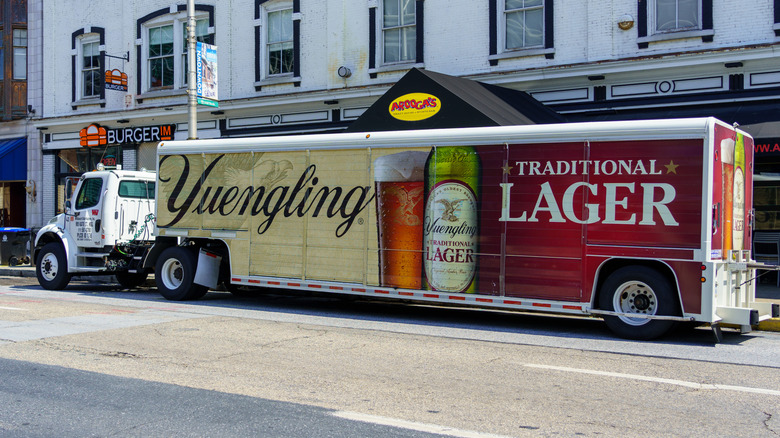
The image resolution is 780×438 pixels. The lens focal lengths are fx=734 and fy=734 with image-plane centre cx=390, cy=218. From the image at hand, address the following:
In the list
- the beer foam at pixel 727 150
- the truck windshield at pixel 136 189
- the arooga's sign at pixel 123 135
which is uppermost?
the arooga's sign at pixel 123 135

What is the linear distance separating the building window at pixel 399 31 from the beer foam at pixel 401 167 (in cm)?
818

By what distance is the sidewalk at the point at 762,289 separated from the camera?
10.5 m

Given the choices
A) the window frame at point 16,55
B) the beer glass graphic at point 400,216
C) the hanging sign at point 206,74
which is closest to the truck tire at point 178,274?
the beer glass graphic at point 400,216

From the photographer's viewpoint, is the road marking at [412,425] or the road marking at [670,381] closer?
the road marking at [412,425]

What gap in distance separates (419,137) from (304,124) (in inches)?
403

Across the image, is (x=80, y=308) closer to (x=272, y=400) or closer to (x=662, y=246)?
(x=272, y=400)

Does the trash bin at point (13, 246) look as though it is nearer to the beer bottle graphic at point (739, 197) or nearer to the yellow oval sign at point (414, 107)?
the yellow oval sign at point (414, 107)

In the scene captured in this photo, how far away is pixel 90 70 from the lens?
83.4 feet

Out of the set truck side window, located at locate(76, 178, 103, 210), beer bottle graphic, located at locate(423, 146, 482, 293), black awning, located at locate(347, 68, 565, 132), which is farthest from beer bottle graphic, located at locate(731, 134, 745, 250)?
truck side window, located at locate(76, 178, 103, 210)

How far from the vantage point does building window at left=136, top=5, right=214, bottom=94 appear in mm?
22859

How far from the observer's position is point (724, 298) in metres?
9.49

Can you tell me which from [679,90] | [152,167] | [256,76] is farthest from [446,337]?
[152,167]

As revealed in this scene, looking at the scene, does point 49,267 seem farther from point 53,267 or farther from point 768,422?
point 768,422

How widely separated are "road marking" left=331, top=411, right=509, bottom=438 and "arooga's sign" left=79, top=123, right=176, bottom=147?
63.5 feet
